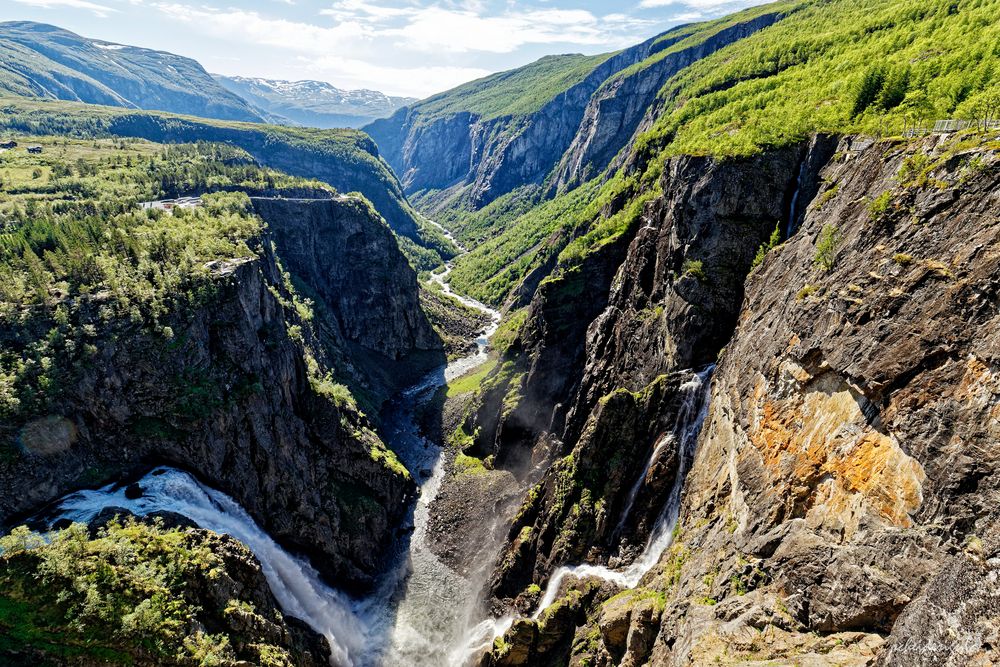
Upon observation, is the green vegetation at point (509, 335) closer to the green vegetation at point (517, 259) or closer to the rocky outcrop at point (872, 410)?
→ the green vegetation at point (517, 259)

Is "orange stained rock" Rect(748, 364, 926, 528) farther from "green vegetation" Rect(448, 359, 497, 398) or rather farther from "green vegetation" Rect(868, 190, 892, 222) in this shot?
"green vegetation" Rect(448, 359, 497, 398)

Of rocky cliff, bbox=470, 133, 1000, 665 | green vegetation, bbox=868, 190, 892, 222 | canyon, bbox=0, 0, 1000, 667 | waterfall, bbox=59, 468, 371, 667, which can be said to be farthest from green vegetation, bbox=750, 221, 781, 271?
waterfall, bbox=59, 468, 371, 667

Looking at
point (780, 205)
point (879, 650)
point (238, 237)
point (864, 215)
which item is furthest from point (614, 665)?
point (238, 237)

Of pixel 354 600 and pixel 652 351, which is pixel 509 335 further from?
pixel 354 600

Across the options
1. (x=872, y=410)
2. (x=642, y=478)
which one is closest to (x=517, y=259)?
(x=642, y=478)

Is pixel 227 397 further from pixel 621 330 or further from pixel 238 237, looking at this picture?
pixel 621 330

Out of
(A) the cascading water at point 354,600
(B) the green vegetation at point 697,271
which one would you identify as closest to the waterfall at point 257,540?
(A) the cascading water at point 354,600
